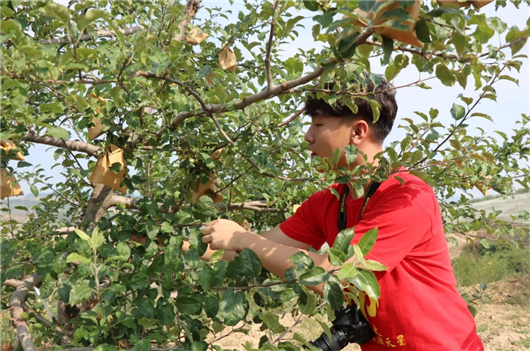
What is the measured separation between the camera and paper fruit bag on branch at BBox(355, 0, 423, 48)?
27.0 inches

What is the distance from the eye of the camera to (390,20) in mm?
683

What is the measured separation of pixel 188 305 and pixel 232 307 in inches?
5.5

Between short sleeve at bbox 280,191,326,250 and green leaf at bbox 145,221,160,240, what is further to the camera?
short sleeve at bbox 280,191,326,250

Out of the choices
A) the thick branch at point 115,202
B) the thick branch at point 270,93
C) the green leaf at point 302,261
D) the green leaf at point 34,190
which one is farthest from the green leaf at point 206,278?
the green leaf at point 34,190

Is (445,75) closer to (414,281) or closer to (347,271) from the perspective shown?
(347,271)

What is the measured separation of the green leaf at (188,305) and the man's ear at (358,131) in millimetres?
672

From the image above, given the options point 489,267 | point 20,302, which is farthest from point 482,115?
point 489,267

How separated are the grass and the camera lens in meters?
5.40

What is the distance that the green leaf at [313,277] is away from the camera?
31.6 inches

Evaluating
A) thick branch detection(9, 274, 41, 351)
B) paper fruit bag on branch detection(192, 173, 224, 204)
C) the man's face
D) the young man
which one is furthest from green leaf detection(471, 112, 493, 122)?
thick branch detection(9, 274, 41, 351)

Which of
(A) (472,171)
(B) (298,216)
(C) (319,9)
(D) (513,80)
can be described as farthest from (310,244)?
(C) (319,9)

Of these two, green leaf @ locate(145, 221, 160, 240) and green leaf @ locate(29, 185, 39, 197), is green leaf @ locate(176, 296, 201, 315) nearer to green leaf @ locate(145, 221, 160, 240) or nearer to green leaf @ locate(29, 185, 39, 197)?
green leaf @ locate(145, 221, 160, 240)

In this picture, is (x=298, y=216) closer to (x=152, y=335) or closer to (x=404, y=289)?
(x=404, y=289)

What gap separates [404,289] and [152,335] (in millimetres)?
699
